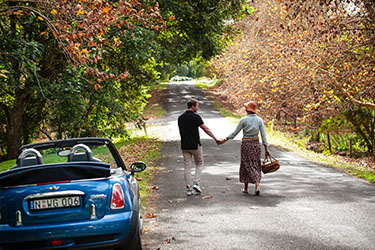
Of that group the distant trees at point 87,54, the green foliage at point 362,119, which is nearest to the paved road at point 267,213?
the distant trees at point 87,54

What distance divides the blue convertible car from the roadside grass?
29.0ft

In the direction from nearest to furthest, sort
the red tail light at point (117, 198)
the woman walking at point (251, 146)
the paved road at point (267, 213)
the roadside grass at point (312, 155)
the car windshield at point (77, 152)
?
the red tail light at point (117, 198)
the car windshield at point (77, 152)
the paved road at point (267, 213)
the woman walking at point (251, 146)
the roadside grass at point (312, 155)

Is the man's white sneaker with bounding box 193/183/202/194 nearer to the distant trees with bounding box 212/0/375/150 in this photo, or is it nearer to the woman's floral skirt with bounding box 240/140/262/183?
the woman's floral skirt with bounding box 240/140/262/183

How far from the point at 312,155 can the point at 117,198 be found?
1648 cm

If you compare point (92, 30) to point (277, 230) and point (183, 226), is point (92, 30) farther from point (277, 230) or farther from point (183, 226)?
point (277, 230)

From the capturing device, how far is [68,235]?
4531mm

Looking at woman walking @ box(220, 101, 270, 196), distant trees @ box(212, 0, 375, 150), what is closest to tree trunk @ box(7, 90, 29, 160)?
distant trees @ box(212, 0, 375, 150)

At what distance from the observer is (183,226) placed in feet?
22.6

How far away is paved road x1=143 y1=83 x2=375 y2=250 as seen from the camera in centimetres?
597

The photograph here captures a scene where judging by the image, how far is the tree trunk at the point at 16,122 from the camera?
18.2 meters

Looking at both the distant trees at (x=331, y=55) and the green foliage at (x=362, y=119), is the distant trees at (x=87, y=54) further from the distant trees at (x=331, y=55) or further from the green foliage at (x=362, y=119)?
the green foliage at (x=362, y=119)

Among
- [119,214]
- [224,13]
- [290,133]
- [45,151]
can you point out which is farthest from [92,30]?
[290,133]

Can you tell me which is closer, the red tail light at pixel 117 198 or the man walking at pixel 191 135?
the red tail light at pixel 117 198

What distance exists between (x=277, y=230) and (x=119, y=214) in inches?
109
